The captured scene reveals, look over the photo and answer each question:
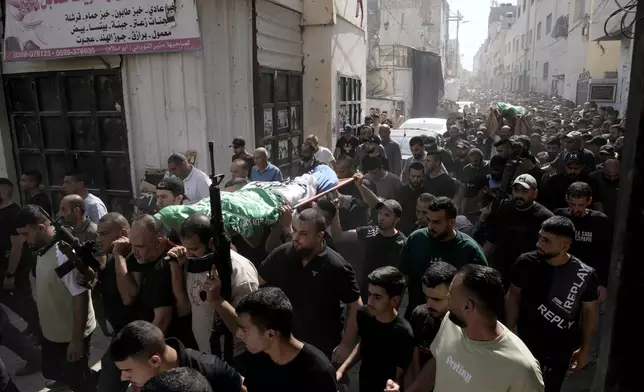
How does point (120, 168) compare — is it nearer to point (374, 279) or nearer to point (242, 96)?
point (242, 96)

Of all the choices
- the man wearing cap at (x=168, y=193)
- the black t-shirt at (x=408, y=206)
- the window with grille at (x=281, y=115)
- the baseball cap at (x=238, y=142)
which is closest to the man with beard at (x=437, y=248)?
the black t-shirt at (x=408, y=206)

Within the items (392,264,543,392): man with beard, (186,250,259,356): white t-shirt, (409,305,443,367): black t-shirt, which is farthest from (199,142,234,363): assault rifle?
(392,264,543,392): man with beard

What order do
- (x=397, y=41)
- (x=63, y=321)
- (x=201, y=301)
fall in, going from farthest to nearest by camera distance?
(x=397, y=41)
(x=63, y=321)
(x=201, y=301)

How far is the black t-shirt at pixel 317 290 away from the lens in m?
3.14

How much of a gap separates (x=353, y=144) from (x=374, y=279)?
544 centimetres

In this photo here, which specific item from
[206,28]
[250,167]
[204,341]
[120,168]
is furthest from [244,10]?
[204,341]

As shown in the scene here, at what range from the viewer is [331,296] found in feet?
10.4

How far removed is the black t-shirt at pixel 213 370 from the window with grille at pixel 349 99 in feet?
26.4

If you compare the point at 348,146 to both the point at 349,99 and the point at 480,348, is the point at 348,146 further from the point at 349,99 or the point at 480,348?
the point at 480,348

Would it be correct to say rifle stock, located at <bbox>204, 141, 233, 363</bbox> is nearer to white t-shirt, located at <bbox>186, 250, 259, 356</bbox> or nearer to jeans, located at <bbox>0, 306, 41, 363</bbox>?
white t-shirt, located at <bbox>186, 250, 259, 356</bbox>

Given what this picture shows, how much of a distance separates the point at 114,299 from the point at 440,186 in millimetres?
3499

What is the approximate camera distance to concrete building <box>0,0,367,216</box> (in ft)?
20.5

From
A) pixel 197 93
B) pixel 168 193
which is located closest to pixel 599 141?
pixel 197 93

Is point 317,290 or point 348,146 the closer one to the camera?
point 317,290
